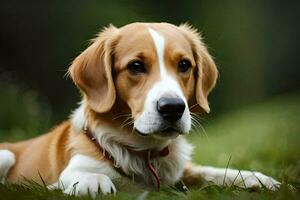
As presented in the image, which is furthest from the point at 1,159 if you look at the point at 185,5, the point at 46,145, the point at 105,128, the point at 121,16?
the point at 185,5

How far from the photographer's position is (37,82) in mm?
15711

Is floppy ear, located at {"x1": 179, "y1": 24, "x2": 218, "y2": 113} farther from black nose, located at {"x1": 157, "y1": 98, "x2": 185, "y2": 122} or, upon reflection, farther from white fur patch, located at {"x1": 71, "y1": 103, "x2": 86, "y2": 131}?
white fur patch, located at {"x1": 71, "y1": 103, "x2": 86, "y2": 131}

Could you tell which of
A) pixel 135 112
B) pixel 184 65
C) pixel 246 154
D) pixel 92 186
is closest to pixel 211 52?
pixel 246 154

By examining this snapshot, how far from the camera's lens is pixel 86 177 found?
5.25 metres

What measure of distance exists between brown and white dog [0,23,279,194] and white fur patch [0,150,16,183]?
0.35 m

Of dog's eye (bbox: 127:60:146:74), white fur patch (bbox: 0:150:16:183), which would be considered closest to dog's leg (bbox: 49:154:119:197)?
dog's eye (bbox: 127:60:146:74)

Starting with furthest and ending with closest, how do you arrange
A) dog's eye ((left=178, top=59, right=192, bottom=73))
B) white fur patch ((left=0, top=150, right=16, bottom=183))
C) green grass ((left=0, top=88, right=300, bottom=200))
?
1. white fur patch ((left=0, top=150, right=16, bottom=183))
2. dog's eye ((left=178, top=59, right=192, bottom=73))
3. green grass ((left=0, top=88, right=300, bottom=200))

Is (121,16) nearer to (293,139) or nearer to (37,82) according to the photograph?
(37,82)

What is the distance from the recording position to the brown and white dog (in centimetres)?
530

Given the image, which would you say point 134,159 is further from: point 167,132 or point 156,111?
point 156,111

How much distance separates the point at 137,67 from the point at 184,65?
0.37 meters

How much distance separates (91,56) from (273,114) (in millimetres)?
6018

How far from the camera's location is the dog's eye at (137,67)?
5.54 meters

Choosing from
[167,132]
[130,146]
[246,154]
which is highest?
[167,132]
